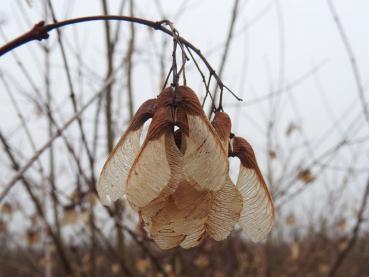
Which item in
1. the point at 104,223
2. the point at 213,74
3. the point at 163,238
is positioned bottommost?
the point at 163,238

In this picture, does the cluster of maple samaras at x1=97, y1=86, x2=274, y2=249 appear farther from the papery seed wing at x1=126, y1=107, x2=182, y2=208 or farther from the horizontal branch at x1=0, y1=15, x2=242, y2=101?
the horizontal branch at x1=0, y1=15, x2=242, y2=101

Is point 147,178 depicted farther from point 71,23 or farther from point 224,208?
point 71,23

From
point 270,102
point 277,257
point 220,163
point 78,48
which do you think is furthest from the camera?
point 277,257

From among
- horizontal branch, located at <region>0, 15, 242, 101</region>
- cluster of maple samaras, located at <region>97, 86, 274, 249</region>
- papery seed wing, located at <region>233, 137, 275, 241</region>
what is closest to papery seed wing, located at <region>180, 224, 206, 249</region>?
cluster of maple samaras, located at <region>97, 86, 274, 249</region>

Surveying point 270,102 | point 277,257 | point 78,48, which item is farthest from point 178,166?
point 277,257

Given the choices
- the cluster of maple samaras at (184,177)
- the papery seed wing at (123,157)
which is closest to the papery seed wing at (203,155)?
the cluster of maple samaras at (184,177)

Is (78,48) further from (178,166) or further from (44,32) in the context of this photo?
(178,166)

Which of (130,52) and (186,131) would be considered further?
(130,52)
